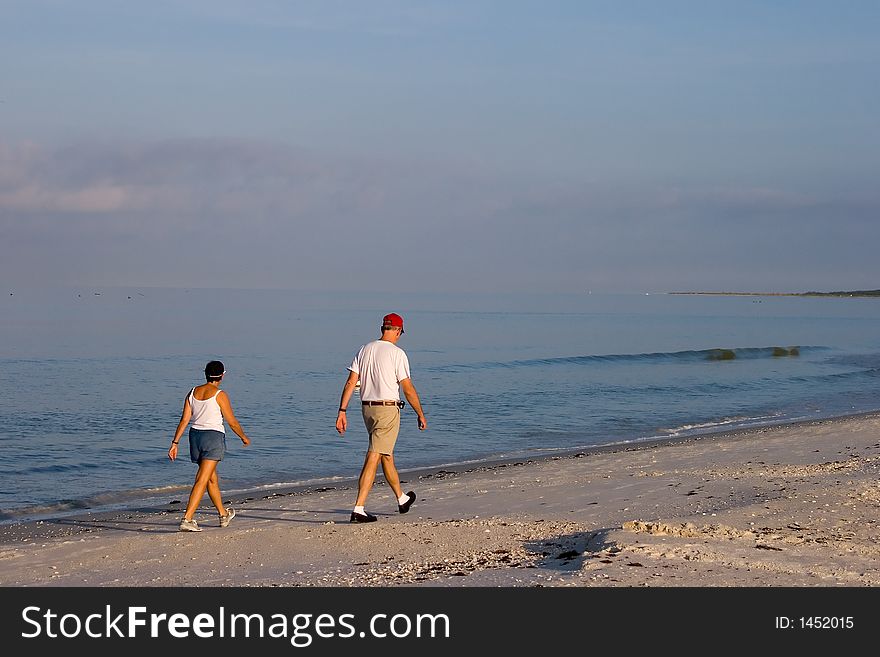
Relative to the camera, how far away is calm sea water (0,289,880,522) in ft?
49.8

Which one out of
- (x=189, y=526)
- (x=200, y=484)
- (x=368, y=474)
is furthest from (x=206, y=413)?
(x=368, y=474)

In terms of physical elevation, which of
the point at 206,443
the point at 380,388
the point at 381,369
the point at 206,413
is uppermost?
the point at 381,369

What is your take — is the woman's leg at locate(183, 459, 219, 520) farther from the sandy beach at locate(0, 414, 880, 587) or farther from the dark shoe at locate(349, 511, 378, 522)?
the dark shoe at locate(349, 511, 378, 522)

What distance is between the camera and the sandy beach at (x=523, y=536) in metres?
6.70

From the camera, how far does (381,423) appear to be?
30.6 feet

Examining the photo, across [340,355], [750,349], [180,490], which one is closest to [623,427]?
[180,490]

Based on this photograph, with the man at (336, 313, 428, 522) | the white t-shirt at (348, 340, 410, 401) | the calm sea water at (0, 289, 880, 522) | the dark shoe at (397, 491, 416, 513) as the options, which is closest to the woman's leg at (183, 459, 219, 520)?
Answer: the man at (336, 313, 428, 522)

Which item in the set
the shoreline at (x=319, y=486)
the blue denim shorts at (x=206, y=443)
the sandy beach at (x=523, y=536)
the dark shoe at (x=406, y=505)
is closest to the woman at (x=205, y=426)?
the blue denim shorts at (x=206, y=443)

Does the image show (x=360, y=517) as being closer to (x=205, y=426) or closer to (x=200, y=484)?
(x=200, y=484)

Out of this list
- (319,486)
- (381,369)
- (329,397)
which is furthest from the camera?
(329,397)

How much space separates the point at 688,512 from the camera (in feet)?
31.2

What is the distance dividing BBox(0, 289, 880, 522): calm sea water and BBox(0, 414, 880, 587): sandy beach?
2802 mm

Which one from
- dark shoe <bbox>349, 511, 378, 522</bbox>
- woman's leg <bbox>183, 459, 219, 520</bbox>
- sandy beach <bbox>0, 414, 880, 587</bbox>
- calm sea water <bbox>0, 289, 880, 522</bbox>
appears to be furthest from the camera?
calm sea water <bbox>0, 289, 880, 522</bbox>

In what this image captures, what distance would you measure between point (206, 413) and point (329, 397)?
58.0ft
